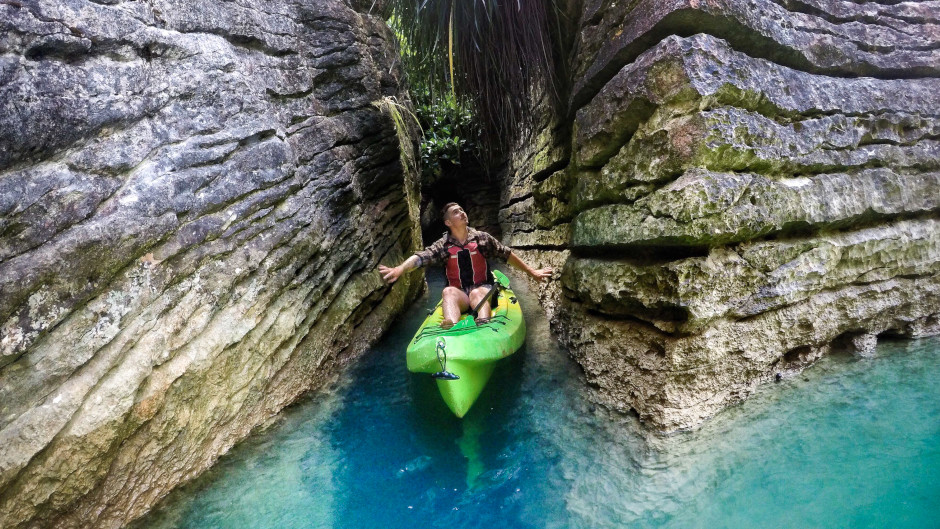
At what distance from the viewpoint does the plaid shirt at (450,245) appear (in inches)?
182

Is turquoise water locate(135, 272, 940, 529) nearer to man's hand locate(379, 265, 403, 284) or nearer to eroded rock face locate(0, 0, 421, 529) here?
eroded rock face locate(0, 0, 421, 529)

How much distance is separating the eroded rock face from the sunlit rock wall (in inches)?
109

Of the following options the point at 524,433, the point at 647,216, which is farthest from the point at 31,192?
the point at 647,216

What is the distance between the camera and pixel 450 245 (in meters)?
4.69

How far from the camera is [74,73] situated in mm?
2645

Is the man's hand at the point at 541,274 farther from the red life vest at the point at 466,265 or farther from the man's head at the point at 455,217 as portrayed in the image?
the man's head at the point at 455,217

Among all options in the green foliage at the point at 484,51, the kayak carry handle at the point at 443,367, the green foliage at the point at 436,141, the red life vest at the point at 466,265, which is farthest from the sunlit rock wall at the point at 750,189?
the green foliage at the point at 436,141

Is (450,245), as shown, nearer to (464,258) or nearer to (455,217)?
(464,258)

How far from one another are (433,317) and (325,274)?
1196 millimetres

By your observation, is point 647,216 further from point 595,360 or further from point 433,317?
point 433,317

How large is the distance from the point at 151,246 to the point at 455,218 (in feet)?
8.73

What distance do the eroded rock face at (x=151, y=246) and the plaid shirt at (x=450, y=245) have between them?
0.93 metres

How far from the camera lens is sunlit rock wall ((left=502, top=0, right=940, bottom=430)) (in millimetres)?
2691

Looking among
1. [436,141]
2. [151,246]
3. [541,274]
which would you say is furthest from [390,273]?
[436,141]
